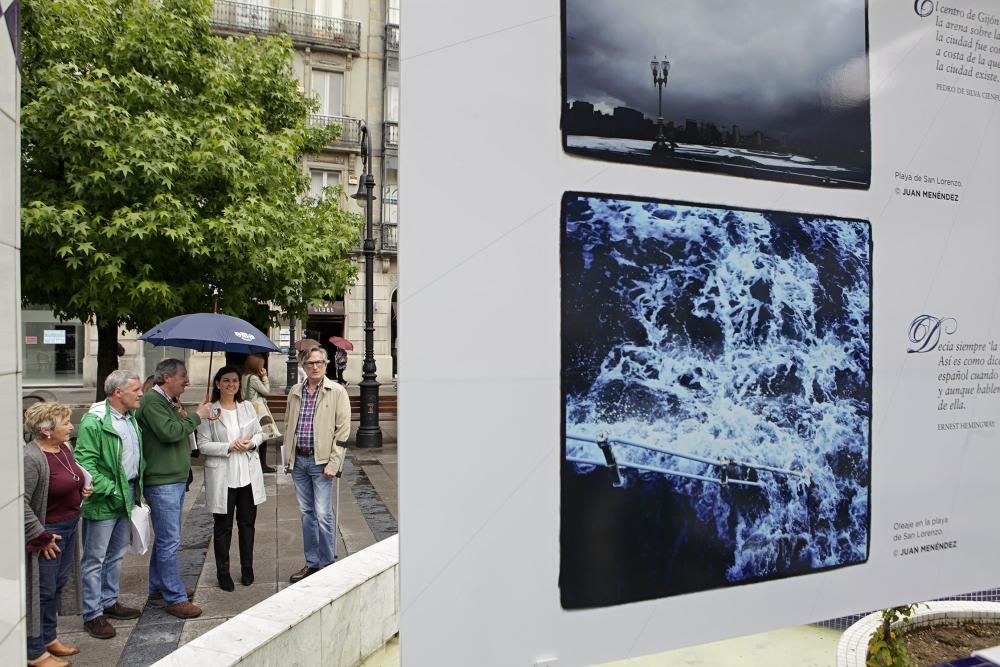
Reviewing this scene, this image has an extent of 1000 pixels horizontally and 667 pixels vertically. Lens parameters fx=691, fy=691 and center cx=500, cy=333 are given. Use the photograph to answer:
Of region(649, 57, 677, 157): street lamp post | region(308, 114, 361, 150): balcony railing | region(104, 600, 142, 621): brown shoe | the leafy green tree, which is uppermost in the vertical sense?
region(308, 114, 361, 150): balcony railing

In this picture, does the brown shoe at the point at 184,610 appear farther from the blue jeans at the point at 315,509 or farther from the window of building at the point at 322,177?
the window of building at the point at 322,177

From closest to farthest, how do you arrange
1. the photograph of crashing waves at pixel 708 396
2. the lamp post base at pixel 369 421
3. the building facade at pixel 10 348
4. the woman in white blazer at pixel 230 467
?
the building facade at pixel 10 348
the photograph of crashing waves at pixel 708 396
the woman in white blazer at pixel 230 467
the lamp post base at pixel 369 421

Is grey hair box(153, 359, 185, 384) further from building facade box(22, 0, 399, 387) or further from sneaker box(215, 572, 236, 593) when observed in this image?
building facade box(22, 0, 399, 387)

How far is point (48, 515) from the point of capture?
4.13 meters

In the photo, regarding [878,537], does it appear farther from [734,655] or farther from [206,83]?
[206,83]

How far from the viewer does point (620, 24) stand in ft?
5.41

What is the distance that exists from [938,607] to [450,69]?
4962 millimetres

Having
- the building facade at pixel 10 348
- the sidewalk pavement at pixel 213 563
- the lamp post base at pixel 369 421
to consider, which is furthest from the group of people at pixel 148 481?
the lamp post base at pixel 369 421

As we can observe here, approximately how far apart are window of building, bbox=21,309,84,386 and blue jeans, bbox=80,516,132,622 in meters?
24.4

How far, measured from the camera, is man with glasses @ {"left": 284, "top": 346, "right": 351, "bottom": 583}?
18.1ft

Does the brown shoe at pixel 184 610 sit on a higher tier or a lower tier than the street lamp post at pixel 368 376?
lower

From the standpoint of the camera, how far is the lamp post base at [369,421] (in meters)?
13.2

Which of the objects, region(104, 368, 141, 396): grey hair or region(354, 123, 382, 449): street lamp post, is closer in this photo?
region(104, 368, 141, 396): grey hair

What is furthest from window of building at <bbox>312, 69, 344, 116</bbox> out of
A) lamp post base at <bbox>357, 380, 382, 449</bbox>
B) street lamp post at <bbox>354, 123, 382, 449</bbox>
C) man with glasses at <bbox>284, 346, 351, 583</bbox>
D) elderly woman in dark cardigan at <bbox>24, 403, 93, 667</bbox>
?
elderly woman in dark cardigan at <bbox>24, 403, 93, 667</bbox>
